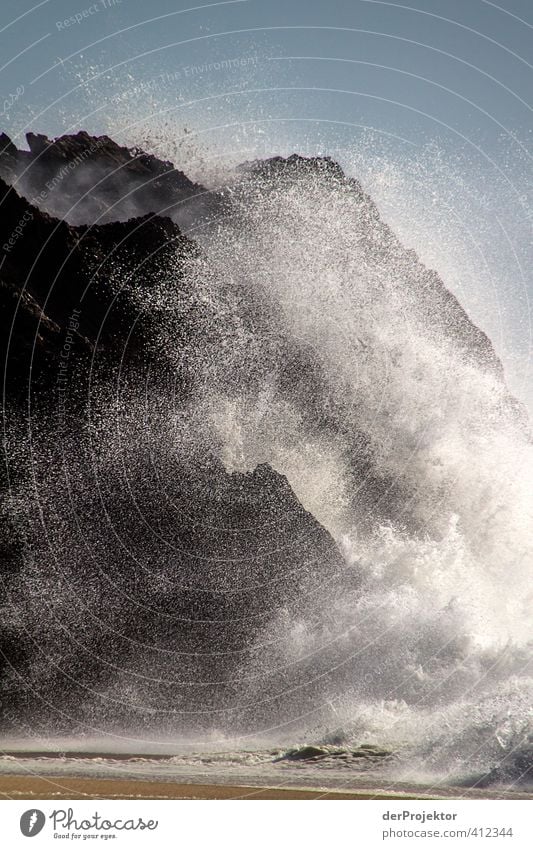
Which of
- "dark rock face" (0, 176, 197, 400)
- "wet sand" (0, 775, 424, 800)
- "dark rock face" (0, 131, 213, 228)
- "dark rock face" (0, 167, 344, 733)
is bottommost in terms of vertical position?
"wet sand" (0, 775, 424, 800)

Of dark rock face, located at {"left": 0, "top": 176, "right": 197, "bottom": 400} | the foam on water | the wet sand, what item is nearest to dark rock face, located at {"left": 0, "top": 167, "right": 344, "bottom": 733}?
dark rock face, located at {"left": 0, "top": 176, "right": 197, "bottom": 400}

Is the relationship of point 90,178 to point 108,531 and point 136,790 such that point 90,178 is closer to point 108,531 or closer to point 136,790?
point 108,531

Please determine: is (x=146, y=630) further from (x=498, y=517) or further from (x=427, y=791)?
(x=498, y=517)

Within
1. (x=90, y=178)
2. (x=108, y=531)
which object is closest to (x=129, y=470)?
(x=108, y=531)

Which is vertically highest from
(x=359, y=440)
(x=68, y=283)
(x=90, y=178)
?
(x=90, y=178)

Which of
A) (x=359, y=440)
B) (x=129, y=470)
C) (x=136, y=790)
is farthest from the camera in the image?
(x=359, y=440)

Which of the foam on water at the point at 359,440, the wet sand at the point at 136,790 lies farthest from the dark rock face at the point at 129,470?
the wet sand at the point at 136,790

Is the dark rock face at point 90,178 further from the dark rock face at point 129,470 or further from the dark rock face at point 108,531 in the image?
the dark rock face at point 108,531

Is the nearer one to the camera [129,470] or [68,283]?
[68,283]

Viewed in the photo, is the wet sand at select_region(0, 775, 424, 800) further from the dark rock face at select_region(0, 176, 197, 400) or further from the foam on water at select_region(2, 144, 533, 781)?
the dark rock face at select_region(0, 176, 197, 400)

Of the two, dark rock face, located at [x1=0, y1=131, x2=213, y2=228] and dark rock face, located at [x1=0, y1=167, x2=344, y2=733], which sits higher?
dark rock face, located at [x1=0, y1=131, x2=213, y2=228]
